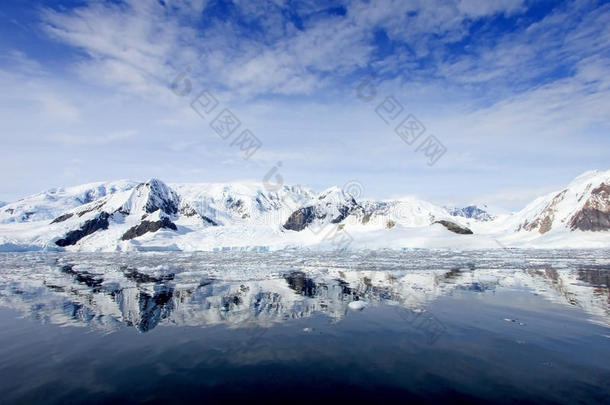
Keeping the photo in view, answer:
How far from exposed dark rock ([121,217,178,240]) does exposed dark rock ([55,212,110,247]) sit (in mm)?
10749

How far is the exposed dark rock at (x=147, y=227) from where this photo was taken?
104675 mm

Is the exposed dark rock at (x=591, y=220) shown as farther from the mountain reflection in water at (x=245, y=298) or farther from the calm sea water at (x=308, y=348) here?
the calm sea water at (x=308, y=348)

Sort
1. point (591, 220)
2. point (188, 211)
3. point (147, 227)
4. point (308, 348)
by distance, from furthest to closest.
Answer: point (188, 211) < point (591, 220) < point (147, 227) < point (308, 348)

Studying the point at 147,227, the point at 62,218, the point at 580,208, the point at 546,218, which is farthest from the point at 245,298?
the point at 546,218

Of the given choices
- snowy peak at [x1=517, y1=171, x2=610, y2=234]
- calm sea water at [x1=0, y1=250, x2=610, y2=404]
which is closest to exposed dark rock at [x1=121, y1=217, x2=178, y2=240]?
calm sea water at [x1=0, y1=250, x2=610, y2=404]

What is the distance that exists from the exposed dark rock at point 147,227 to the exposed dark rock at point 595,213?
5087 inches

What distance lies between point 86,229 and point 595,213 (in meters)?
158

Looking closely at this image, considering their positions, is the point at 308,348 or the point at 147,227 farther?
the point at 147,227

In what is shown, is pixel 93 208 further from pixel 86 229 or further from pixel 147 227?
pixel 147 227

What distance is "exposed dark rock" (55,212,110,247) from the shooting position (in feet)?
313

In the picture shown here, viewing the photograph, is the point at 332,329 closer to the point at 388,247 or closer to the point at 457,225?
the point at 388,247

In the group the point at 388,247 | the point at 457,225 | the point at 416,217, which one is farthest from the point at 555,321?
the point at 416,217

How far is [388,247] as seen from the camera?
2680 inches

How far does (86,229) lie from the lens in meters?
104
